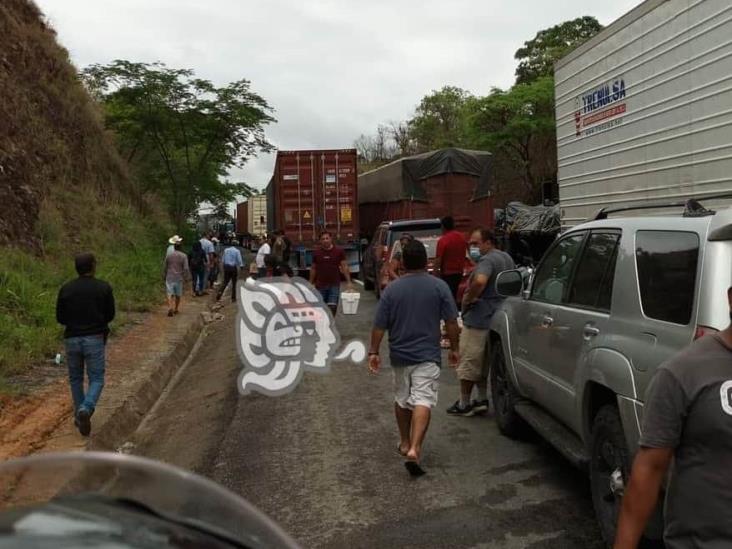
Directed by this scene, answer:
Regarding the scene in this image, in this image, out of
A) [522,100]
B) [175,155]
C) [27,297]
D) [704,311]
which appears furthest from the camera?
[522,100]

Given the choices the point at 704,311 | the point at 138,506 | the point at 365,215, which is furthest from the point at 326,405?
the point at 365,215

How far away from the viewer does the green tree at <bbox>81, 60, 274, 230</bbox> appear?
25016mm

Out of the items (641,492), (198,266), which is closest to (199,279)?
(198,266)

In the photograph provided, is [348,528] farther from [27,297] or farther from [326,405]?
[27,297]

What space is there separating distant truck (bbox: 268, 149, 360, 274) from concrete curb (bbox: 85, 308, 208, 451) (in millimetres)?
9758

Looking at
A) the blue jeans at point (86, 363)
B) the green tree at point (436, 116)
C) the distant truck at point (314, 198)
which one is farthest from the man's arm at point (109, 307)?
the green tree at point (436, 116)

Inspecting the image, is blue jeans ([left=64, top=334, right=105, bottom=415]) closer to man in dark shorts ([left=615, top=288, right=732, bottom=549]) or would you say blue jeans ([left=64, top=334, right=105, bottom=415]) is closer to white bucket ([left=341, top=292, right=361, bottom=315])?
white bucket ([left=341, top=292, right=361, bottom=315])

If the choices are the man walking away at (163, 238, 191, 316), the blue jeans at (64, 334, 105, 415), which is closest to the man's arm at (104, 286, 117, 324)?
the blue jeans at (64, 334, 105, 415)

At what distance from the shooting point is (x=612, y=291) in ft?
13.8

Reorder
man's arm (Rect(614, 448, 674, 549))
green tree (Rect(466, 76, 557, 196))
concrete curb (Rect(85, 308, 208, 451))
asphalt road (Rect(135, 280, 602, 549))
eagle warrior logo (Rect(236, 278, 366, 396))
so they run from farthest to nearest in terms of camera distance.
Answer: green tree (Rect(466, 76, 557, 196)) < eagle warrior logo (Rect(236, 278, 366, 396)) < concrete curb (Rect(85, 308, 208, 451)) < asphalt road (Rect(135, 280, 602, 549)) < man's arm (Rect(614, 448, 674, 549))

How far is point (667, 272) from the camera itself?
3691mm

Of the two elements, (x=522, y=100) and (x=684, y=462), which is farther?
(x=522, y=100)

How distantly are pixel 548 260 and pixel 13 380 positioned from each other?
6.28m

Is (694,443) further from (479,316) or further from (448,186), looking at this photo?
(448,186)
